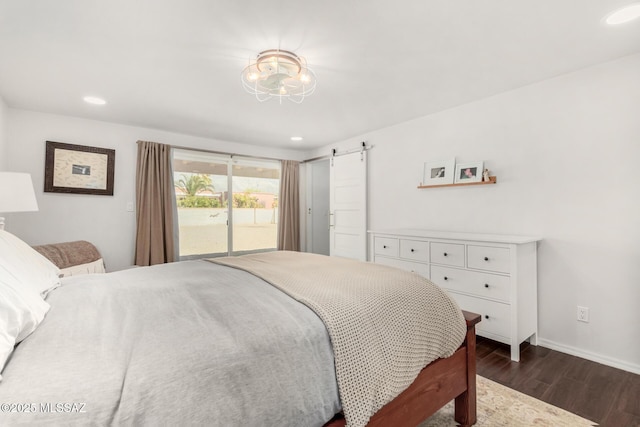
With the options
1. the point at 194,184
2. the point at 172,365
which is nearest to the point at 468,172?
the point at 172,365

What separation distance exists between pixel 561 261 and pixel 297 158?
13.4 ft

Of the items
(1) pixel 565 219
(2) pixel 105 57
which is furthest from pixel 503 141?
(2) pixel 105 57

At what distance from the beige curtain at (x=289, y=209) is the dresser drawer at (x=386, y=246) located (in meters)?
2.03

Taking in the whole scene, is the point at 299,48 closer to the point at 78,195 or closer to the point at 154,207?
the point at 154,207

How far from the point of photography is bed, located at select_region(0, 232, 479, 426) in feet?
2.23

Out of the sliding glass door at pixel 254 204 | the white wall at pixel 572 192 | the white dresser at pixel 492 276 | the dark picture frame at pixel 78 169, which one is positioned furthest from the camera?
the sliding glass door at pixel 254 204

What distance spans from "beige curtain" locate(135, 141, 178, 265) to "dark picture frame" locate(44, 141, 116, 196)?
0.33 m

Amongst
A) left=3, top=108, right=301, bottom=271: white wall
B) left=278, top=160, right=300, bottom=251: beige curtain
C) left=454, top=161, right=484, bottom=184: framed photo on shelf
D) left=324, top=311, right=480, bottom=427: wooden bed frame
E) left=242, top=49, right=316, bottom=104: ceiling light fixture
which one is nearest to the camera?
left=324, top=311, right=480, bottom=427: wooden bed frame

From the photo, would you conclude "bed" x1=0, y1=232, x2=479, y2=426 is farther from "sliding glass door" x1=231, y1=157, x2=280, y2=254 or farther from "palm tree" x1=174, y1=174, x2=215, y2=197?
"sliding glass door" x1=231, y1=157, x2=280, y2=254

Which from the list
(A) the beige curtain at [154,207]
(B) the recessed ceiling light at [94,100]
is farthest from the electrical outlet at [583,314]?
(B) the recessed ceiling light at [94,100]

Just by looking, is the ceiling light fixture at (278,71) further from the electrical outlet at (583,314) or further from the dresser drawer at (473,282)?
the electrical outlet at (583,314)

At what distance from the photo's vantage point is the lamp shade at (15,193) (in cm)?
215

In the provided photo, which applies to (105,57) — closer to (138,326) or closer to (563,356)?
(138,326)

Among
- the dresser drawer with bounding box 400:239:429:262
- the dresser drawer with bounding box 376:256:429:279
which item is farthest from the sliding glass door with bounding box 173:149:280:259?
the dresser drawer with bounding box 400:239:429:262
